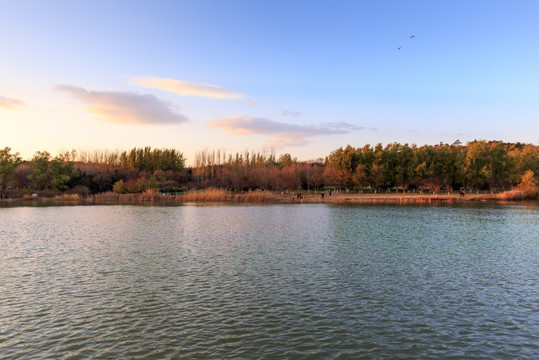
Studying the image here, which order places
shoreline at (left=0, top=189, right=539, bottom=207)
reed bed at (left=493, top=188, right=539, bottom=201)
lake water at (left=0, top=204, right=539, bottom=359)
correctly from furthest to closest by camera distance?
reed bed at (left=493, top=188, right=539, bottom=201), shoreline at (left=0, top=189, right=539, bottom=207), lake water at (left=0, top=204, right=539, bottom=359)

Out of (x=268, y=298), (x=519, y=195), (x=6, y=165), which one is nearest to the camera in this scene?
(x=268, y=298)

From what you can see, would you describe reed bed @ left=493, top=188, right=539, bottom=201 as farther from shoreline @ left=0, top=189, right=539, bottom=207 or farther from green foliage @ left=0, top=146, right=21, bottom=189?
green foliage @ left=0, top=146, right=21, bottom=189

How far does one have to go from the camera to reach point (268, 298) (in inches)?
514

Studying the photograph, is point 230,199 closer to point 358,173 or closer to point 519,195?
point 358,173

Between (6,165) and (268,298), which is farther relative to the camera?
(6,165)

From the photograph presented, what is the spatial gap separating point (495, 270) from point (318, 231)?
14816 millimetres

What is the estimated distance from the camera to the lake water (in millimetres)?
9305

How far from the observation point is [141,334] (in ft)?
32.9

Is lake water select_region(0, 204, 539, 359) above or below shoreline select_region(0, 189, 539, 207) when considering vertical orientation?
below

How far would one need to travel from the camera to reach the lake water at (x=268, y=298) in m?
9.30

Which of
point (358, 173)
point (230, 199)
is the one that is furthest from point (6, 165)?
point (358, 173)

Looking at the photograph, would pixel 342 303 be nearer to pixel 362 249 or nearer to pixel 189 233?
pixel 362 249

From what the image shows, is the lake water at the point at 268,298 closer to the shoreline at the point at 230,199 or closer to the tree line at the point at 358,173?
the shoreline at the point at 230,199

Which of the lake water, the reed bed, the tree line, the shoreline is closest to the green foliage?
the tree line
